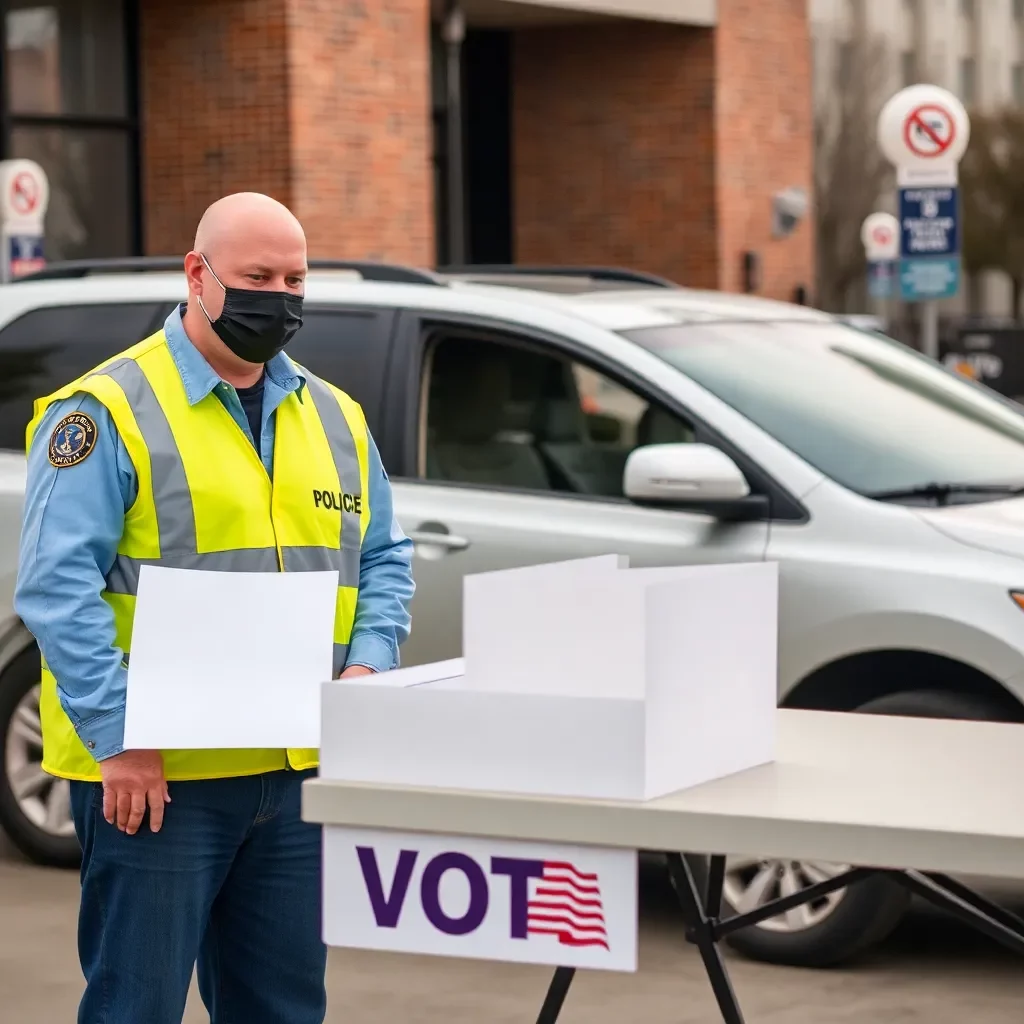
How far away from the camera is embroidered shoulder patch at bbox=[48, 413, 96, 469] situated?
11.4 feet

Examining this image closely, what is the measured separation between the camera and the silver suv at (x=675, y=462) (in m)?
5.65

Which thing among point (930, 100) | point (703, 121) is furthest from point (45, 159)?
point (930, 100)

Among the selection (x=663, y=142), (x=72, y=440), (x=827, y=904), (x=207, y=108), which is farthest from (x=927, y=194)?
(x=663, y=142)

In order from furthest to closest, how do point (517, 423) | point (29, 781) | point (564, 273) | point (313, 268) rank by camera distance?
point (564, 273), point (313, 268), point (29, 781), point (517, 423)

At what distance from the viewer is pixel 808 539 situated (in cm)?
579

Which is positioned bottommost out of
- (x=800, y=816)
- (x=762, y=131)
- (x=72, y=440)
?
(x=800, y=816)

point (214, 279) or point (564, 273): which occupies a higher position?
point (564, 273)

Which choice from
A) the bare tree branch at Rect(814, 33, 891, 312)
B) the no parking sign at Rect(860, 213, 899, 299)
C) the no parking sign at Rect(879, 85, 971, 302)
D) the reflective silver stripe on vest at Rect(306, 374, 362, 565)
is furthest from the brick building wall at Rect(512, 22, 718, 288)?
the bare tree branch at Rect(814, 33, 891, 312)

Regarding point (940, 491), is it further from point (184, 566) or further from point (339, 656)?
point (184, 566)

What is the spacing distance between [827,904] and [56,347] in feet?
9.75

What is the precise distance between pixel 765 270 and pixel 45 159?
929cm

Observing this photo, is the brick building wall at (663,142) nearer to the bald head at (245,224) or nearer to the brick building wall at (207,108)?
the brick building wall at (207,108)

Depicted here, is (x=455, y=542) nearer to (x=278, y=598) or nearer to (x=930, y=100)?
(x=278, y=598)

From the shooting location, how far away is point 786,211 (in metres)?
26.8
